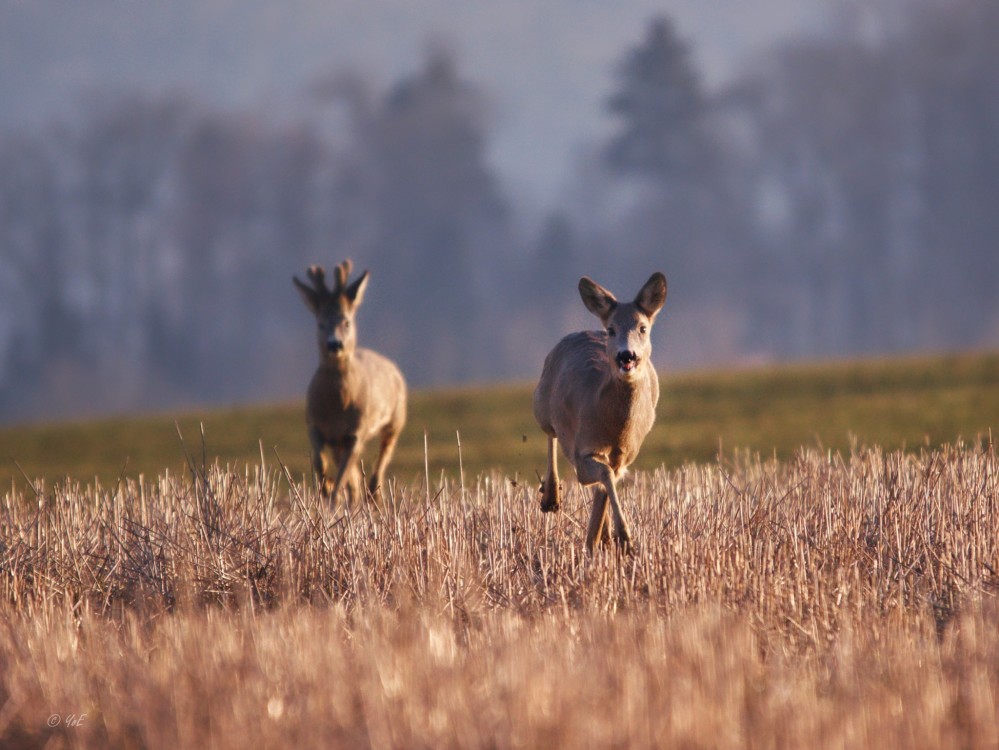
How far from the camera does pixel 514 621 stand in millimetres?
7426

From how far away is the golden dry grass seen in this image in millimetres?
5734

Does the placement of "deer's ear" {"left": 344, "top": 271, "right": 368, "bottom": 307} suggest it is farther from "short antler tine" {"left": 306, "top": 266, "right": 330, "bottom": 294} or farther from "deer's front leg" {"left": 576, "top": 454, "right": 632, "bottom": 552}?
"deer's front leg" {"left": 576, "top": 454, "right": 632, "bottom": 552}

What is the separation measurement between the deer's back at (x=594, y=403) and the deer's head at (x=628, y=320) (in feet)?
0.87

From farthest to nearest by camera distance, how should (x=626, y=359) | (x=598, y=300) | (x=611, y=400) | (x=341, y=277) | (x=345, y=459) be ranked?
(x=341, y=277)
(x=345, y=459)
(x=598, y=300)
(x=611, y=400)
(x=626, y=359)

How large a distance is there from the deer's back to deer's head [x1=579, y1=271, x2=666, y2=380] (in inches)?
10.4

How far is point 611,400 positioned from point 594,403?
0.59 feet

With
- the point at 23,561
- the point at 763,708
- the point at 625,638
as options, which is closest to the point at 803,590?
the point at 625,638

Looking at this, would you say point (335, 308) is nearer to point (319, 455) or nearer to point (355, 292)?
point (355, 292)

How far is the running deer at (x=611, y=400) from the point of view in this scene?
9609mm

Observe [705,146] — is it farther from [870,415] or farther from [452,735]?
[452,735]

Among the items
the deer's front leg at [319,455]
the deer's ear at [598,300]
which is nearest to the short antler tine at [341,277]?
the deer's front leg at [319,455]

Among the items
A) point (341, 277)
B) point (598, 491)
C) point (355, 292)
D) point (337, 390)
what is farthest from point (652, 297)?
point (341, 277)

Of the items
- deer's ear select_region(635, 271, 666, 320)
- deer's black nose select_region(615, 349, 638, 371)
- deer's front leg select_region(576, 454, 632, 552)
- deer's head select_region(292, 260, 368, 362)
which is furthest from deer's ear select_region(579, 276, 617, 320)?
deer's head select_region(292, 260, 368, 362)

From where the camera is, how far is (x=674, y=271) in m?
86.6
